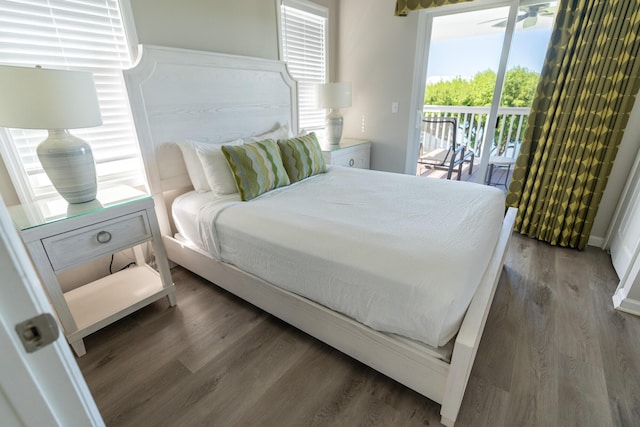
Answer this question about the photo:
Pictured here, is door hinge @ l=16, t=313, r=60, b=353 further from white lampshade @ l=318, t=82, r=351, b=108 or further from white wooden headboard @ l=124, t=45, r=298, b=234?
white lampshade @ l=318, t=82, r=351, b=108

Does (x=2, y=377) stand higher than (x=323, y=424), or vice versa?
(x=2, y=377)

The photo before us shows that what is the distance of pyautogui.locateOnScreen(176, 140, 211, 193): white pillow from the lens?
2104 mm

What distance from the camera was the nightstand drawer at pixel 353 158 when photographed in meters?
3.20

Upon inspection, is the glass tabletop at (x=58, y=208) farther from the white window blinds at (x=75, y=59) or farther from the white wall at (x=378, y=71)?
the white wall at (x=378, y=71)

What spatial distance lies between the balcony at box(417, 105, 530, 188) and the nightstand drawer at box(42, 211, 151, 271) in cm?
352

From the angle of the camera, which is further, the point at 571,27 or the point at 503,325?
the point at 571,27

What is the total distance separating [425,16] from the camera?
2998 millimetres

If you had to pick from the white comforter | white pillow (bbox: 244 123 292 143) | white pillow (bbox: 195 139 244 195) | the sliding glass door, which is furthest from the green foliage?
white pillow (bbox: 195 139 244 195)

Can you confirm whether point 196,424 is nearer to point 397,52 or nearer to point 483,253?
point 483,253

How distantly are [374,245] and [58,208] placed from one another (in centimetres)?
163

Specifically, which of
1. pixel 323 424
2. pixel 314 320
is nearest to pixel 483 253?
pixel 314 320

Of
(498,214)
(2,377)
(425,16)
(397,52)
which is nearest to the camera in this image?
(2,377)

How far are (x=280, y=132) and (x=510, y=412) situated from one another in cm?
242

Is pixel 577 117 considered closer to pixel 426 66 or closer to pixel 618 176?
pixel 618 176
